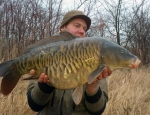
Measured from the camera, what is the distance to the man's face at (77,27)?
190 cm

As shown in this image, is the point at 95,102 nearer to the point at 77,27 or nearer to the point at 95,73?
the point at 95,73

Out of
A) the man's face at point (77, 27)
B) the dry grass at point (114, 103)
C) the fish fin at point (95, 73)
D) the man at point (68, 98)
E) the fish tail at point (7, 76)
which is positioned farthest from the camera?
the dry grass at point (114, 103)

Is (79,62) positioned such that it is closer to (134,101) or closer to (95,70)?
(95,70)

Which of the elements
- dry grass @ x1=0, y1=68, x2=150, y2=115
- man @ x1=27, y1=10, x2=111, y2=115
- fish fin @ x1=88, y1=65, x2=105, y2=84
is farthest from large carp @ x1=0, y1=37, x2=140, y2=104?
dry grass @ x1=0, y1=68, x2=150, y2=115

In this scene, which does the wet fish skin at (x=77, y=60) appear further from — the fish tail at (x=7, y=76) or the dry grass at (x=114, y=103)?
the dry grass at (x=114, y=103)

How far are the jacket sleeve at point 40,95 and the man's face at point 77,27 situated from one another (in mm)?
470

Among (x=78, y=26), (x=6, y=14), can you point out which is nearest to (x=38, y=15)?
(x=6, y=14)

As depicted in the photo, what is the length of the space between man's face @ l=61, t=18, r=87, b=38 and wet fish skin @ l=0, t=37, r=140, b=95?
0.48 m

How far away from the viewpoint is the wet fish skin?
1315 mm

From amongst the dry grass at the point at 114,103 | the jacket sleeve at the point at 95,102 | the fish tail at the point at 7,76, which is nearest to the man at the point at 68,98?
the jacket sleeve at the point at 95,102

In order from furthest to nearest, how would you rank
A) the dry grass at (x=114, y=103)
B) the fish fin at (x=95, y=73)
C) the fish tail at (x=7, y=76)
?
the dry grass at (x=114, y=103) → the fish tail at (x=7, y=76) → the fish fin at (x=95, y=73)

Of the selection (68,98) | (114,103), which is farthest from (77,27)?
(114,103)

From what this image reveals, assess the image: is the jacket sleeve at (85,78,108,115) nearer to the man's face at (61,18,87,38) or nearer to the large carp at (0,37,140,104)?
the large carp at (0,37,140,104)

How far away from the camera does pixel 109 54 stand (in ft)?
4.36
